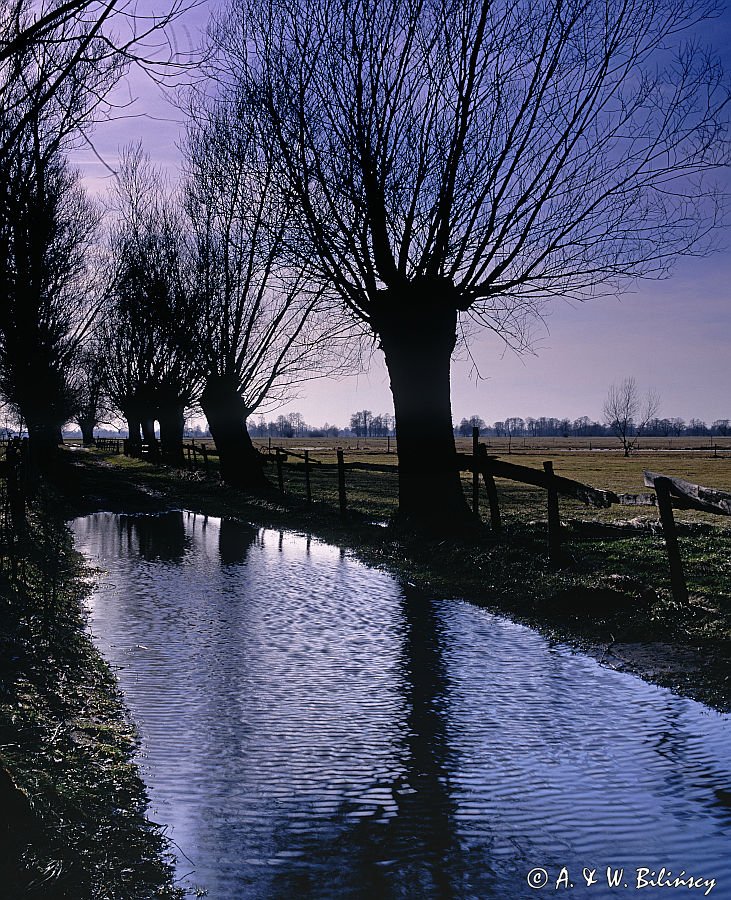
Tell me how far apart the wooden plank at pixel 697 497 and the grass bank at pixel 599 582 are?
38.4 inches

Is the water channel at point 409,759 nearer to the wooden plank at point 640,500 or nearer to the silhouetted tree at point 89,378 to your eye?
the wooden plank at point 640,500

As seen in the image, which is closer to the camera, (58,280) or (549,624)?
(549,624)

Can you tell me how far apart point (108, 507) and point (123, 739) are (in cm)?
2108

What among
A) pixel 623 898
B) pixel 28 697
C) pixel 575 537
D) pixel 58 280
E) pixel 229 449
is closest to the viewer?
pixel 623 898

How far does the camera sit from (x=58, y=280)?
30547mm

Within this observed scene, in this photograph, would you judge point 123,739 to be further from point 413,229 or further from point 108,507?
point 108,507

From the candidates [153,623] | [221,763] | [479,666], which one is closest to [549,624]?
[479,666]

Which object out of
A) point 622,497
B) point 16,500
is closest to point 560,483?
point 622,497

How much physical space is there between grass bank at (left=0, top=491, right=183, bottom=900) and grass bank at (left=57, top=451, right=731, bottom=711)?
4.22m

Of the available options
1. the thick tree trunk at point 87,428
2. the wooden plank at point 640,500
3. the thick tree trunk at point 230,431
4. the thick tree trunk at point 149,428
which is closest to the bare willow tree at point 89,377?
the thick tree trunk at point 149,428

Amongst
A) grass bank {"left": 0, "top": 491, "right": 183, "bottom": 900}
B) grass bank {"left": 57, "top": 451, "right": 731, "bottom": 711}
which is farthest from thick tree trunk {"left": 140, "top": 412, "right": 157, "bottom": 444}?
grass bank {"left": 0, "top": 491, "right": 183, "bottom": 900}

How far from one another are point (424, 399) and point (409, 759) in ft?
36.7

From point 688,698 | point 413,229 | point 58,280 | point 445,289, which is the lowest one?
point 688,698

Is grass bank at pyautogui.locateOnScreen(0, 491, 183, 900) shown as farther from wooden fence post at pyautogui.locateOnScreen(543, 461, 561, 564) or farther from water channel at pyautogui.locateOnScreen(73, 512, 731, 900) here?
wooden fence post at pyautogui.locateOnScreen(543, 461, 561, 564)
